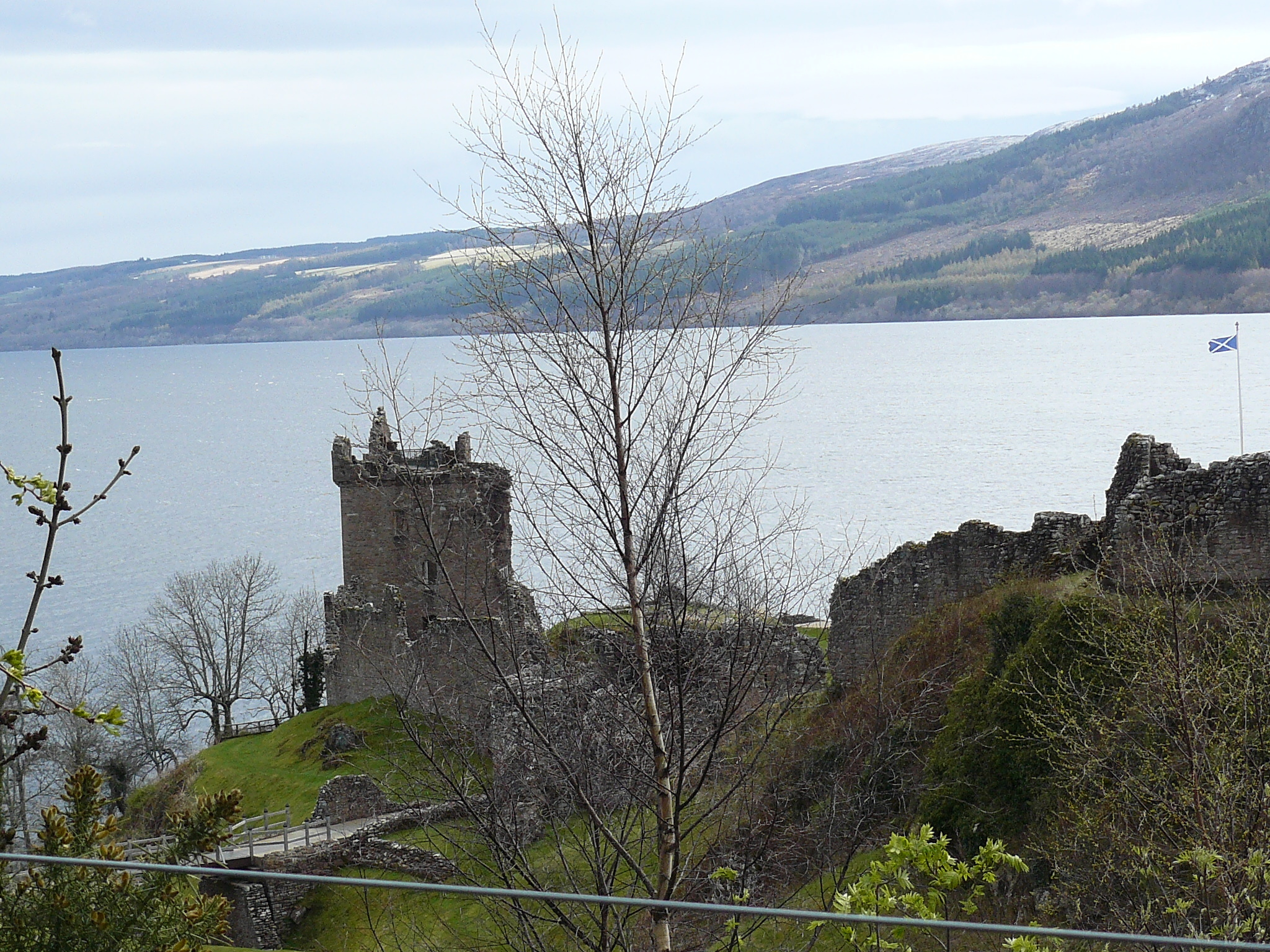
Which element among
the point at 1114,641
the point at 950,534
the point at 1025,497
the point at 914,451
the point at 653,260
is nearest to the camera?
the point at 653,260

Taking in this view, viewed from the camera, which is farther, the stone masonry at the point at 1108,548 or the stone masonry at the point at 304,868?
the stone masonry at the point at 304,868

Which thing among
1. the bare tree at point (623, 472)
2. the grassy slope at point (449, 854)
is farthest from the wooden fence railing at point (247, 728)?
the bare tree at point (623, 472)

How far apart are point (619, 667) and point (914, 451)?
102 meters

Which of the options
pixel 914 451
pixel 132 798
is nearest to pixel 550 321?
pixel 132 798

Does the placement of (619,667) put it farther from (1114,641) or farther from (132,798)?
(132,798)

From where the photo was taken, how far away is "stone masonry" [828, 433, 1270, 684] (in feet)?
58.8

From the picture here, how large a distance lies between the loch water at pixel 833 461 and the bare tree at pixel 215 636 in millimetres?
8198

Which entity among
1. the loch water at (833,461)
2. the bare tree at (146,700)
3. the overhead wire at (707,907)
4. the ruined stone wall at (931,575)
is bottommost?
the bare tree at (146,700)

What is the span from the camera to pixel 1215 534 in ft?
59.6

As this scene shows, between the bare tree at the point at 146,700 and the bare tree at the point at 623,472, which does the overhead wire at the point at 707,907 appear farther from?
the bare tree at the point at 146,700

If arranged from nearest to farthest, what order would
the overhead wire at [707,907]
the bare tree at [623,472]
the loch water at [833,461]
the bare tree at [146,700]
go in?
the overhead wire at [707,907] < the bare tree at [623,472] < the bare tree at [146,700] < the loch water at [833,461]

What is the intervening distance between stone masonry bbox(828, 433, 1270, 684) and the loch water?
3832 centimetres

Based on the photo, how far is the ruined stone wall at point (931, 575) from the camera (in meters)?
22.2

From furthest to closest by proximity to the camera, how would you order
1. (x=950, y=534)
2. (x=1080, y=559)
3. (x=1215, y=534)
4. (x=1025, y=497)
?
(x=1025, y=497)
(x=950, y=534)
(x=1080, y=559)
(x=1215, y=534)
